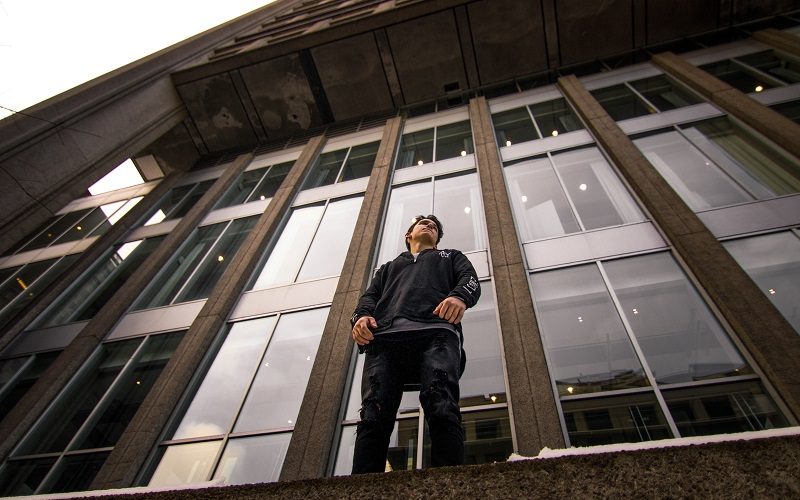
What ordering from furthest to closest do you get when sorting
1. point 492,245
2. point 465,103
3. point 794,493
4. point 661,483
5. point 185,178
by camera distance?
point 185,178
point 465,103
point 492,245
point 661,483
point 794,493

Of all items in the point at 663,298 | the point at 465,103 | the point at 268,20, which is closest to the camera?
the point at 663,298

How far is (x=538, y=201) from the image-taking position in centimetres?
1025

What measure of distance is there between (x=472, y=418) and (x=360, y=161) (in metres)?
11.0

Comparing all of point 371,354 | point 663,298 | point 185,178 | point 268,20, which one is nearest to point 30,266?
point 185,178

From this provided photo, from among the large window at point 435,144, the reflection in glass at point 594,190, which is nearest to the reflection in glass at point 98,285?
the large window at point 435,144

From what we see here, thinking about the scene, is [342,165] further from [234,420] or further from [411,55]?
[234,420]

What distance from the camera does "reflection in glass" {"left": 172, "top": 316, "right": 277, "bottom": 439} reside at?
749cm

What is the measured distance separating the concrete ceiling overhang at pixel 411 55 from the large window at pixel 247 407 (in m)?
11.9

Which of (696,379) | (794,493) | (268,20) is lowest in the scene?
(794,493)

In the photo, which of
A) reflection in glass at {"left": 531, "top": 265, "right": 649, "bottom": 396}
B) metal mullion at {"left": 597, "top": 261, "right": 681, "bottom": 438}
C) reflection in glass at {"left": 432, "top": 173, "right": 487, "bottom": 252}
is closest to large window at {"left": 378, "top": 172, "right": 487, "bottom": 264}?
reflection in glass at {"left": 432, "top": 173, "right": 487, "bottom": 252}

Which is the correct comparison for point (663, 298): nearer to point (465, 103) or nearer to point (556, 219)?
point (556, 219)

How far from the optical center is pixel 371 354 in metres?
3.47

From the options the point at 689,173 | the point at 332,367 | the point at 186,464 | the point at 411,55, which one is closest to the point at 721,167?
the point at 689,173

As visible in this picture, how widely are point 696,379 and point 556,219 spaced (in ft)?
14.9
